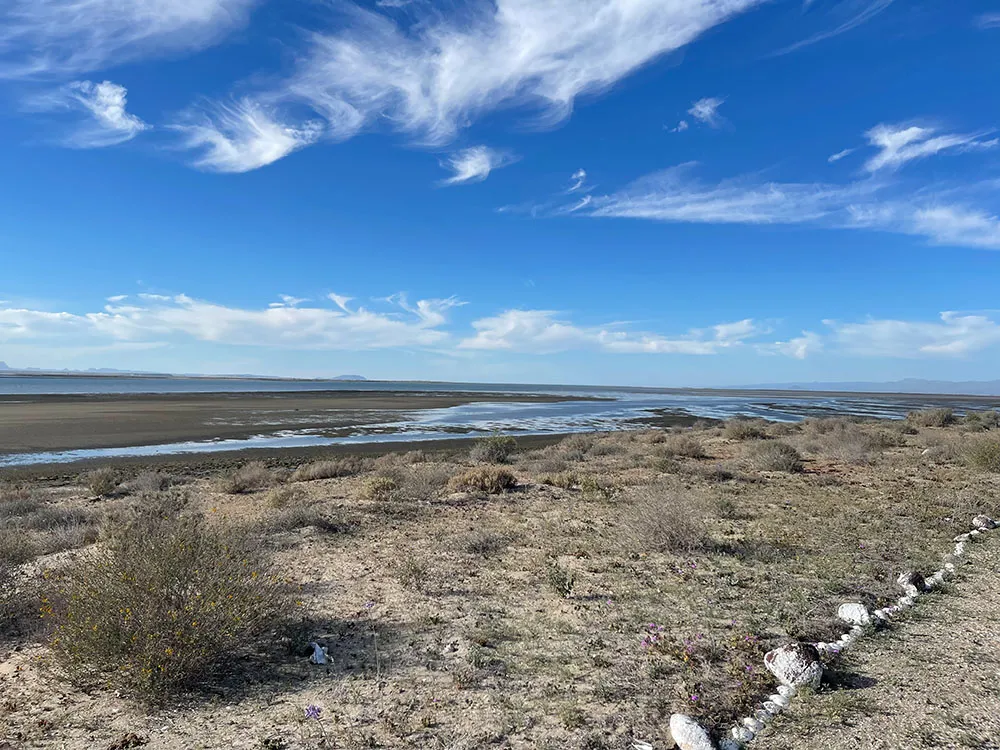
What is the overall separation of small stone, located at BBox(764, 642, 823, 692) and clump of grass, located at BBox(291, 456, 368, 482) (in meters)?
15.1

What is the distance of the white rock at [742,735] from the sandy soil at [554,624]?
0.53 feet

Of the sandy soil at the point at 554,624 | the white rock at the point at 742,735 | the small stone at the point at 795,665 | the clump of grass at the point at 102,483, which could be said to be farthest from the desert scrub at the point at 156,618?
the clump of grass at the point at 102,483

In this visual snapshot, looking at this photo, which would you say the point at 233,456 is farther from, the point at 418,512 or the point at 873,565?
the point at 873,565

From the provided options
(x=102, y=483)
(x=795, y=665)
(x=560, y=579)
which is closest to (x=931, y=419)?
(x=560, y=579)

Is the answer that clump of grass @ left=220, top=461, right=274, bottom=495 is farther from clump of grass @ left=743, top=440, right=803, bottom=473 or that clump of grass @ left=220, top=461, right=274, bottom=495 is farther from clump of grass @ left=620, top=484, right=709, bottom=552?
clump of grass @ left=743, top=440, right=803, bottom=473

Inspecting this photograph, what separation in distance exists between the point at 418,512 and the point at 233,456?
16530mm

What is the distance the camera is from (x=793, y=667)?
504 centimetres

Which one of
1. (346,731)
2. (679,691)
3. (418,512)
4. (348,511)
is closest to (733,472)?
(418,512)

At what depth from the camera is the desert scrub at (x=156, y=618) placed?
191 inches

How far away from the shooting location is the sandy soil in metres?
4.49

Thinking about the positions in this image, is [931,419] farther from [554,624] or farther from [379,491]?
[554,624]

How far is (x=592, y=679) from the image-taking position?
5215 mm

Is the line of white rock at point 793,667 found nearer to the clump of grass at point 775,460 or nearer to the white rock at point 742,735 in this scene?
the white rock at point 742,735

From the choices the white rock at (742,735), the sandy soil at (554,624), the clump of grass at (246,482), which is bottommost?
the clump of grass at (246,482)
